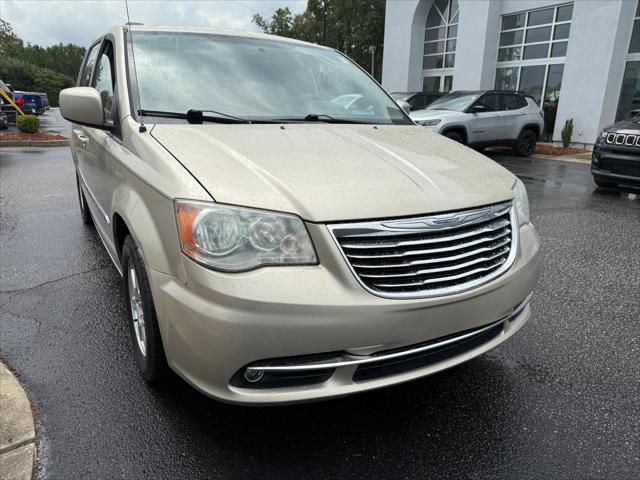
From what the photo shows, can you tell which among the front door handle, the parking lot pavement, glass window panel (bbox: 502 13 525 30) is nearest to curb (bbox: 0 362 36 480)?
the parking lot pavement

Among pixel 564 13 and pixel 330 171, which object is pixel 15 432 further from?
pixel 564 13

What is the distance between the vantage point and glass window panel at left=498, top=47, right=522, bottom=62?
17547 mm

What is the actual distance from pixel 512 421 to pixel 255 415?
1.22 metres

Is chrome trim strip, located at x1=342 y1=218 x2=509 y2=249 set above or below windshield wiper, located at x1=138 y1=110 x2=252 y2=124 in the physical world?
below

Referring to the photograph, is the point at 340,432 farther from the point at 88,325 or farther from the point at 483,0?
the point at 483,0

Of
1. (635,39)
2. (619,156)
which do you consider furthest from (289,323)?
(635,39)

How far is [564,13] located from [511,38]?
2.11m

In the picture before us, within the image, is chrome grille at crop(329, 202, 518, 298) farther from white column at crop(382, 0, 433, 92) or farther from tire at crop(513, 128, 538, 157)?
white column at crop(382, 0, 433, 92)

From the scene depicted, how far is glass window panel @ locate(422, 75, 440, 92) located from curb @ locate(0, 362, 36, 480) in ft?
69.3

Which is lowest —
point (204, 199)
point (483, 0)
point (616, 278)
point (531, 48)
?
point (616, 278)

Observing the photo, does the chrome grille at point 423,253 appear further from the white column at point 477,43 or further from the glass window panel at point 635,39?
the white column at point 477,43

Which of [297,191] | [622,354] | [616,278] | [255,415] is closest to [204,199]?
[297,191]

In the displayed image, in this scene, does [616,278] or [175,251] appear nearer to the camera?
[175,251]

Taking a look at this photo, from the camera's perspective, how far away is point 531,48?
55.8 ft
